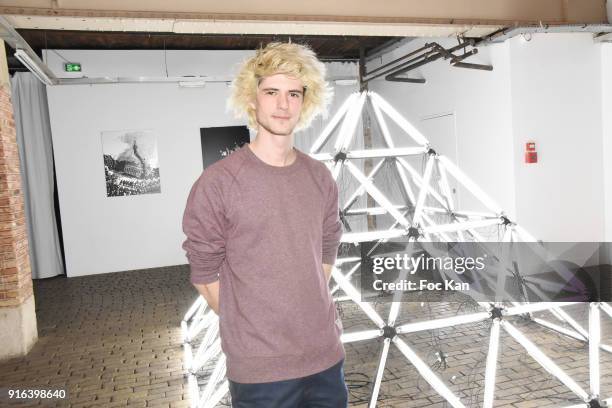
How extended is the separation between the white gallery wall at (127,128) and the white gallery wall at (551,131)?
4983 mm

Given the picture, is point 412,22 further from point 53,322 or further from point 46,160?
point 46,160

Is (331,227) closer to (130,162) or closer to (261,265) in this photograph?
(261,265)

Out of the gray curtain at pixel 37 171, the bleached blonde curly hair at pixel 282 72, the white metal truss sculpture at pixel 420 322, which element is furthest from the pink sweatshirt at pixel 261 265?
the gray curtain at pixel 37 171

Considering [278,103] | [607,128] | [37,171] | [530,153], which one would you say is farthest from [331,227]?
[37,171]

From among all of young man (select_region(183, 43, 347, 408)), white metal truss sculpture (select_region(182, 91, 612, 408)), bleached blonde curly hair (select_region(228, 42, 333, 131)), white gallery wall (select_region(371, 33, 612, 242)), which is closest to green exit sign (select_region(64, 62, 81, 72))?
white metal truss sculpture (select_region(182, 91, 612, 408))

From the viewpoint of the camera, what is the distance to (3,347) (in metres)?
4.79

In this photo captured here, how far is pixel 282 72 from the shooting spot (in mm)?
1736

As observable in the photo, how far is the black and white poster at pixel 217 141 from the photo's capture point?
945cm

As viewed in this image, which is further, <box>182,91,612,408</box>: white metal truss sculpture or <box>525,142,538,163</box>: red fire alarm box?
<box>525,142,538,163</box>: red fire alarm box

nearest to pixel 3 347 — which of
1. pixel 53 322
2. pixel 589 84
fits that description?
pixel 53 322

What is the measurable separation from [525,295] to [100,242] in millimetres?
→ 7490

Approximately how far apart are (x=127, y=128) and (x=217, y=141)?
170 cm

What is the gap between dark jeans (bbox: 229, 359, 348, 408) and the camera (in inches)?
63.7

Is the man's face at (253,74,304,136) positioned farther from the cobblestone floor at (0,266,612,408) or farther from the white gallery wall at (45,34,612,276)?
the white gallery wall at (45,34,612,276)
